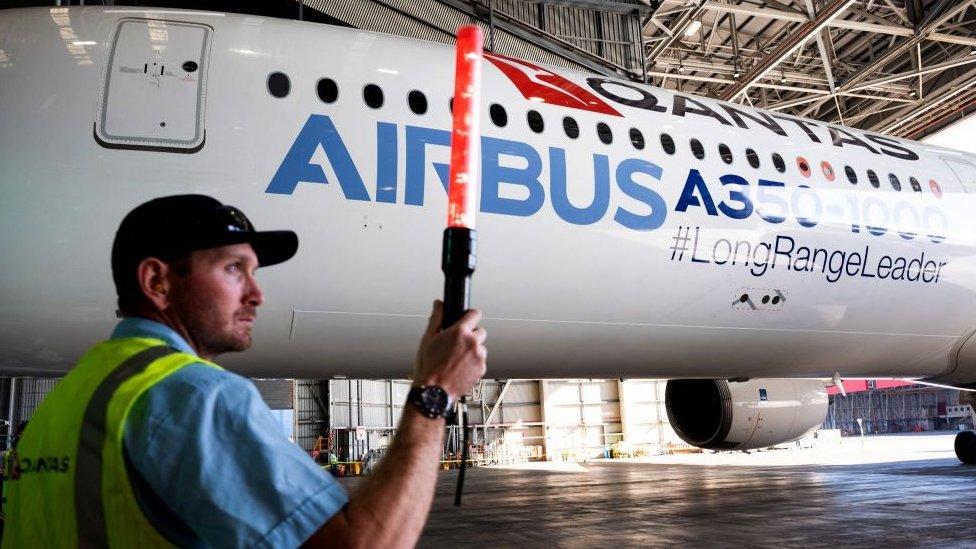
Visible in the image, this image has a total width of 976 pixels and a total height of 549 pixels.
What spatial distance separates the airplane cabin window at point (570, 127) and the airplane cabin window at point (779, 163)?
85.2 inches

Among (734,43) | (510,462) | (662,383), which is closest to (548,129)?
(734,43)

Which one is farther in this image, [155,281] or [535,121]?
[535,121]

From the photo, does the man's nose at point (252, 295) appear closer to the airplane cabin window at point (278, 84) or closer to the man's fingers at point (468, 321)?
the man's fingers at point (468, 321)

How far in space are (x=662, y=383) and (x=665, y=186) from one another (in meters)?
29.1

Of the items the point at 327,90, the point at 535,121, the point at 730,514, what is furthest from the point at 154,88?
the point at 730,514

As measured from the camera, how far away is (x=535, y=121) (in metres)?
6.18

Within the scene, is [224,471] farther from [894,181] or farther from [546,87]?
[894,181]

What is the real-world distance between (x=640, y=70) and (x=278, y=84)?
1287cm

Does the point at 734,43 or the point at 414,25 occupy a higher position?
the point at 734,43

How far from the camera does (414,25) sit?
14.3 meters

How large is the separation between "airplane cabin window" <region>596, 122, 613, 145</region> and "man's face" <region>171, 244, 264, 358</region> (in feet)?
16.7

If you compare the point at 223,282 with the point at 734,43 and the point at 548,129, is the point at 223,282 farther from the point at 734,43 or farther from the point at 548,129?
the point at 734,43

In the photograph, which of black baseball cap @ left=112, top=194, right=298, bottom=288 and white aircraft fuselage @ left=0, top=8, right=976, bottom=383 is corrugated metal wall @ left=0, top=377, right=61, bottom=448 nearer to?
white aircraft fuselage @ left=0, top=8, right=976, bottom=383

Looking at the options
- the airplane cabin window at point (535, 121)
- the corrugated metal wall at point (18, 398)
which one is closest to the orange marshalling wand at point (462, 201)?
the airplane cabin window at point (535, 121)
